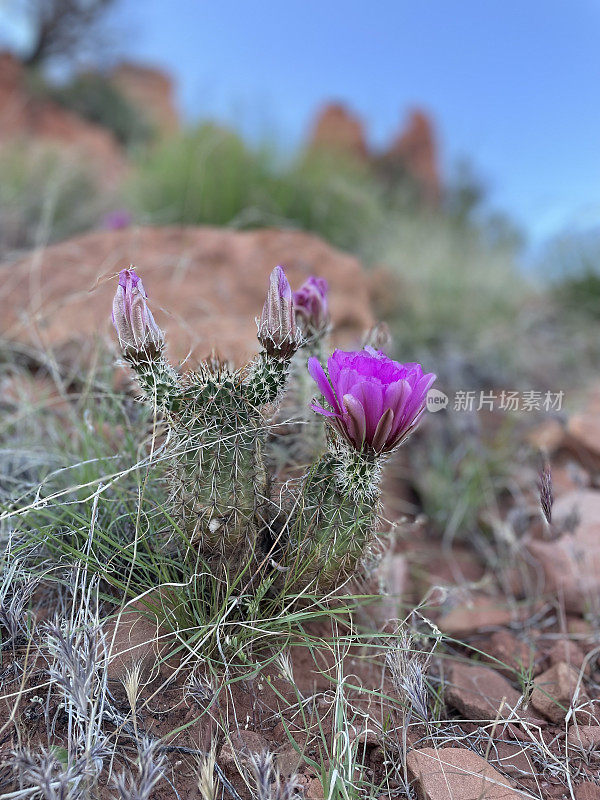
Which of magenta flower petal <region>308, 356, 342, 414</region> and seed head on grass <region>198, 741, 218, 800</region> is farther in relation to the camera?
magenta flower petal <region>308, 356, 342, 414</region>

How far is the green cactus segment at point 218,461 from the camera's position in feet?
4.49

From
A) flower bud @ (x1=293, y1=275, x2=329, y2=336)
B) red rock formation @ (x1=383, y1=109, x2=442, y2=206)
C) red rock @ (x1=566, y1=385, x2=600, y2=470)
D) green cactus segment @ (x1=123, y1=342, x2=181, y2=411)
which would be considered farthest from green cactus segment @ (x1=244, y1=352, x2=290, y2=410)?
red rock formation @ (x1=383, y1=109, x2=442, y2=206)

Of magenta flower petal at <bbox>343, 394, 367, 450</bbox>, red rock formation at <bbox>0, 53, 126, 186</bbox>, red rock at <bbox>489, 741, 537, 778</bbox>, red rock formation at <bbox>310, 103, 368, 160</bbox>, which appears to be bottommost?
red rock at <bbox>489, 741, 537, 778</bbox>

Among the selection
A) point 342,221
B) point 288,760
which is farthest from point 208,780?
point 342,221

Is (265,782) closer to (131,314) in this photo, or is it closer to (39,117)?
(131,314)

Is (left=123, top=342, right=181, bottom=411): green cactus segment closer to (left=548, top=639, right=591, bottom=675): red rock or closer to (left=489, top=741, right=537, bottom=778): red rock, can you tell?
(left=489, top=741, right=537, bottom=778): red rock

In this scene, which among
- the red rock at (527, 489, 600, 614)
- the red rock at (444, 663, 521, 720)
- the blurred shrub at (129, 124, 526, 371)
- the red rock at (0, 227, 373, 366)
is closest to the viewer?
the red rock at (444, 663, 521, 720)

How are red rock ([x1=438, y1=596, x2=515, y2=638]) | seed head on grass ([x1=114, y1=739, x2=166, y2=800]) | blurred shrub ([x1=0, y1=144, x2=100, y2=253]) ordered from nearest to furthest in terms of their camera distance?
seed head on grass ([x1=114, y1=739, x2=166, y2=800])
red rock ([x1=438, y1=596, x2=515, y2=638])
blurred shrub ([x1=0, y1=144, x2=100, y2=253])

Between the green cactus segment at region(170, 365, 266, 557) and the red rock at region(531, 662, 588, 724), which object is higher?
the green cactus segment at region(170, 365, 266, 557)

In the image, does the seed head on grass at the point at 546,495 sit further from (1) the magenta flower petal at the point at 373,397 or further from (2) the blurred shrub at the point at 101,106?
(2) the blurred shrub at the point at 101,106

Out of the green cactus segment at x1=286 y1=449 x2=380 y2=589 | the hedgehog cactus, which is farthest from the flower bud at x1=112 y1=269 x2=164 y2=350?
the green cactus segment at x1=286 y1=449 x2=380 y2=589

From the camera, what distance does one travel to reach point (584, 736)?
1518 mm

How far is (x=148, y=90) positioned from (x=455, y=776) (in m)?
26.2

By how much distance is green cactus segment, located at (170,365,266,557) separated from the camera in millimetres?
1369
